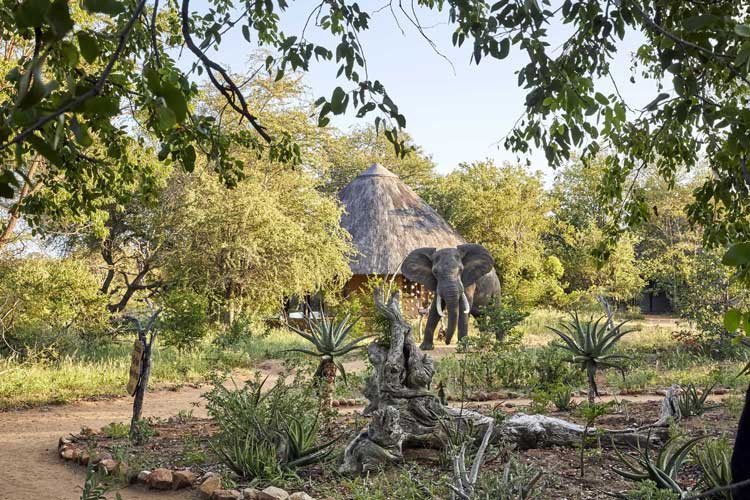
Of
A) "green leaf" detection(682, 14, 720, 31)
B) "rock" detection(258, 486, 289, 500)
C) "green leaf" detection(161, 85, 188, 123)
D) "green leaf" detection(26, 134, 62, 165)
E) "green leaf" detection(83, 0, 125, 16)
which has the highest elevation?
"green leaf" detection(682, 14, 720, 31)

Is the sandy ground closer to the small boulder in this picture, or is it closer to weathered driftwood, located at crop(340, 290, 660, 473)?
the small boulder

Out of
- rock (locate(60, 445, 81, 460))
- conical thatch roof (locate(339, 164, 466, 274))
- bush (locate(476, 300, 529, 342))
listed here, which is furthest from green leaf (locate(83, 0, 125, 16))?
conical thatch roof (locate(339, 164, 466, 274))

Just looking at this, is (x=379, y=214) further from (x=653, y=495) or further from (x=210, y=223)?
(x=653, y=495)

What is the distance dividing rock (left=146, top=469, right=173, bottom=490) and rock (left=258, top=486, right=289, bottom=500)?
90 centimetres

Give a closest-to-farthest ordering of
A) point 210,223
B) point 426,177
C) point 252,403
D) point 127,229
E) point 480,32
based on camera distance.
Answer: point 480,32 < point 252,403 < point 210,223 < point 127,229 < point 426,177

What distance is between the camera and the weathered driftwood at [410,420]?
497 cm

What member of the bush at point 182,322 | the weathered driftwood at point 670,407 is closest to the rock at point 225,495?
the weathered driftwood at point 670,407

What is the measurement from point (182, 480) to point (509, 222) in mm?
21476

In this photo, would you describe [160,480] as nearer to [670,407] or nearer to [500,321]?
[670,407]

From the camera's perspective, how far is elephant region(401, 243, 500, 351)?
625 inches

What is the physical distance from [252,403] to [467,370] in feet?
14.7

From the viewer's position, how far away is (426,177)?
3709 cm

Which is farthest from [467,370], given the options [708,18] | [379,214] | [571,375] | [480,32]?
[379,214]

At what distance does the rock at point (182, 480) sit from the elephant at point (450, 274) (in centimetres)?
1058
